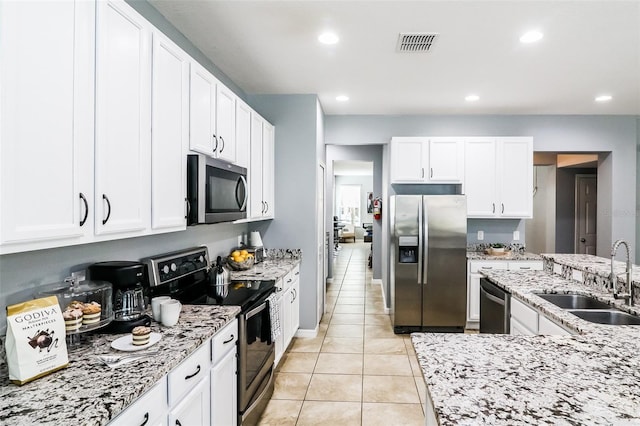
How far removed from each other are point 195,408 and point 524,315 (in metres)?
2.03

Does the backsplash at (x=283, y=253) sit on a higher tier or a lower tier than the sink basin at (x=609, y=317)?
higher

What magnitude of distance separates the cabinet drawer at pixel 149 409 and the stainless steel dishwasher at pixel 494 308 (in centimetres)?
233

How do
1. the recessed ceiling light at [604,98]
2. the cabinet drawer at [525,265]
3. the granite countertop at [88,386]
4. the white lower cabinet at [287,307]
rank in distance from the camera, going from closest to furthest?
the granite countertop at [88,386] → the white lower cabinet at [287,307] → the recessed ceiling light at [604,98] → the cabinet drawer at [525,265]

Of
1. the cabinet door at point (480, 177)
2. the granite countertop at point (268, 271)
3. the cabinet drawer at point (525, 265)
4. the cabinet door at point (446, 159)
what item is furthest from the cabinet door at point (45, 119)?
the cabinet drawer at point (525, 265)

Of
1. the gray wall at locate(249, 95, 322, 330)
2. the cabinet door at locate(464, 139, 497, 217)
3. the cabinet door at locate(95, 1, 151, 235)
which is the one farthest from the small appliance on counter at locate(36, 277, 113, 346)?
the cabinet door at locate(464, 139, 497, 217)

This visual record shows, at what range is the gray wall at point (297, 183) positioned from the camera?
4258 millimetres

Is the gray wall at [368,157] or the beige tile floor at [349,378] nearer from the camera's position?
the beige tile floor at [349,378]

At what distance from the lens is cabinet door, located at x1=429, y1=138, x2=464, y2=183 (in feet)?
15.8

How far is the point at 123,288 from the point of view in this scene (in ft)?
5.92

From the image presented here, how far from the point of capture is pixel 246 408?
2.32 metres

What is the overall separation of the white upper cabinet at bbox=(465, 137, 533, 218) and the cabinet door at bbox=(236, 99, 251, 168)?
291cm

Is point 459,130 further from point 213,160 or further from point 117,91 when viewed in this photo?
point 117,91

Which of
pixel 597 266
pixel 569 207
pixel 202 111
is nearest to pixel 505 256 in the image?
pixel 597 266

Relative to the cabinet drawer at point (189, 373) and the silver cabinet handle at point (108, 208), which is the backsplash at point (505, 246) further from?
the silver cabinet handle at point (108, 208)
